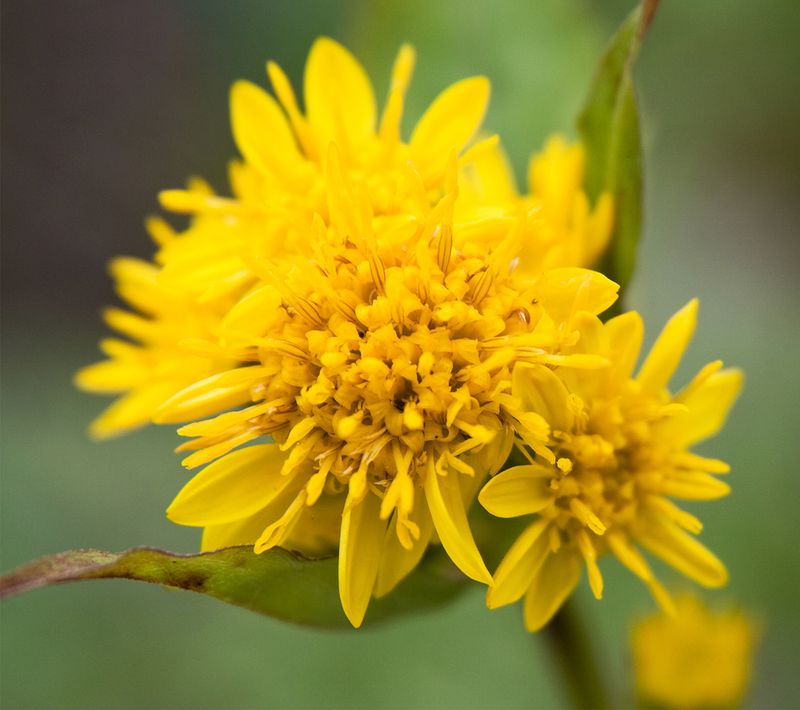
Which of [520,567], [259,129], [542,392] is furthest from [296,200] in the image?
[520,567]

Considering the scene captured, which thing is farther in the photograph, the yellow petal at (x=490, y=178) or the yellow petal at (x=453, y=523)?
the yellow petal at (x=490, y=178)

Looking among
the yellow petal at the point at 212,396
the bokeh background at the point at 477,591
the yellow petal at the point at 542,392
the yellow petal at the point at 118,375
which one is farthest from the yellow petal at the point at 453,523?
the bokeh background at the point at 477,591

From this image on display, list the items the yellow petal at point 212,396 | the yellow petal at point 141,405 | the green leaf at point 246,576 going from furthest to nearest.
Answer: the yellow petal at point 141,405 → the yellow petal at point 212,396 → the green leaf at point 246,576

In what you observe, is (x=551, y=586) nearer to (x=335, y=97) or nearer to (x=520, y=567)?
(x=520, y=567)

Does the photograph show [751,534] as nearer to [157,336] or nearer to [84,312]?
[157,336]

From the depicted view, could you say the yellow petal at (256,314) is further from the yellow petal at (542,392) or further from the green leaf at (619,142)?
the green leaf at (619,142)

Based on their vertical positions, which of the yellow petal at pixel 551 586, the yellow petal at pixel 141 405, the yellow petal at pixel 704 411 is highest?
the yellow petal at pixel 141 405

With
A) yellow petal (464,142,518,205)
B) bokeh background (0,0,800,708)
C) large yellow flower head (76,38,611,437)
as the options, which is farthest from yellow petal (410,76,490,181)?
bokeh background (0,0,800,708)
